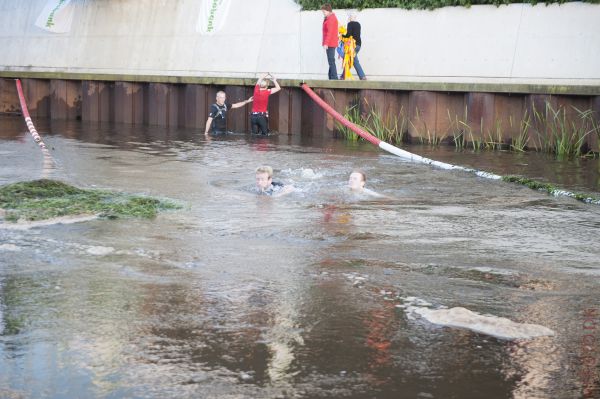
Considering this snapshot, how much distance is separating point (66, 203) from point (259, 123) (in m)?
12.3

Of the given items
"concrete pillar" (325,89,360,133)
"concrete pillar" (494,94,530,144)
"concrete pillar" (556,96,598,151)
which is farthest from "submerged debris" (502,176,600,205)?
"concrete pillar" (325,89,360,133)

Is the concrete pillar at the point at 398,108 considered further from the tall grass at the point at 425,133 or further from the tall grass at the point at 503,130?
the tall grass at the point at 425,133

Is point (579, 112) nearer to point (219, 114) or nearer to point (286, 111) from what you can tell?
point (286, 111)

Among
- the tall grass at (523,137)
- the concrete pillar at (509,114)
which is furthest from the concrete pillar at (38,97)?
the tall grass at (523,137)

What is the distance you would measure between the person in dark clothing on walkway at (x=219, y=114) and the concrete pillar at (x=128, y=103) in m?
2.89

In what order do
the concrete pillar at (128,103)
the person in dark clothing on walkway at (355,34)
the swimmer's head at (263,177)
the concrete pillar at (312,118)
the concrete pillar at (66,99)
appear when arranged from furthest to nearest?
the concrete pillar at (66,99)
the concrete pillar at (128,103)
the concrete pillar at (312,118)
the person in dark clothing on walkway at (355,34)
the swimmer's head at (263,177)

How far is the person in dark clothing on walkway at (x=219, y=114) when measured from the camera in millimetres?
23266

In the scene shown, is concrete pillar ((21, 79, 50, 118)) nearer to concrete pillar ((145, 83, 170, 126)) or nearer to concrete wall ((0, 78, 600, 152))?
concrete wall ((0, 78, 600, 152))

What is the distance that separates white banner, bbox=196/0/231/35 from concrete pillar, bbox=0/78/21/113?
7099mm

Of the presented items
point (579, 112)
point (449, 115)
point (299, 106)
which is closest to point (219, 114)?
point (299, 106)

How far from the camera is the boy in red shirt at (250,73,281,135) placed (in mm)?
22594

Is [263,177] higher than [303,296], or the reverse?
[263,177]

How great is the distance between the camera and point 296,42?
2412 centimetres

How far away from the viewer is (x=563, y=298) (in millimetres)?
7301
